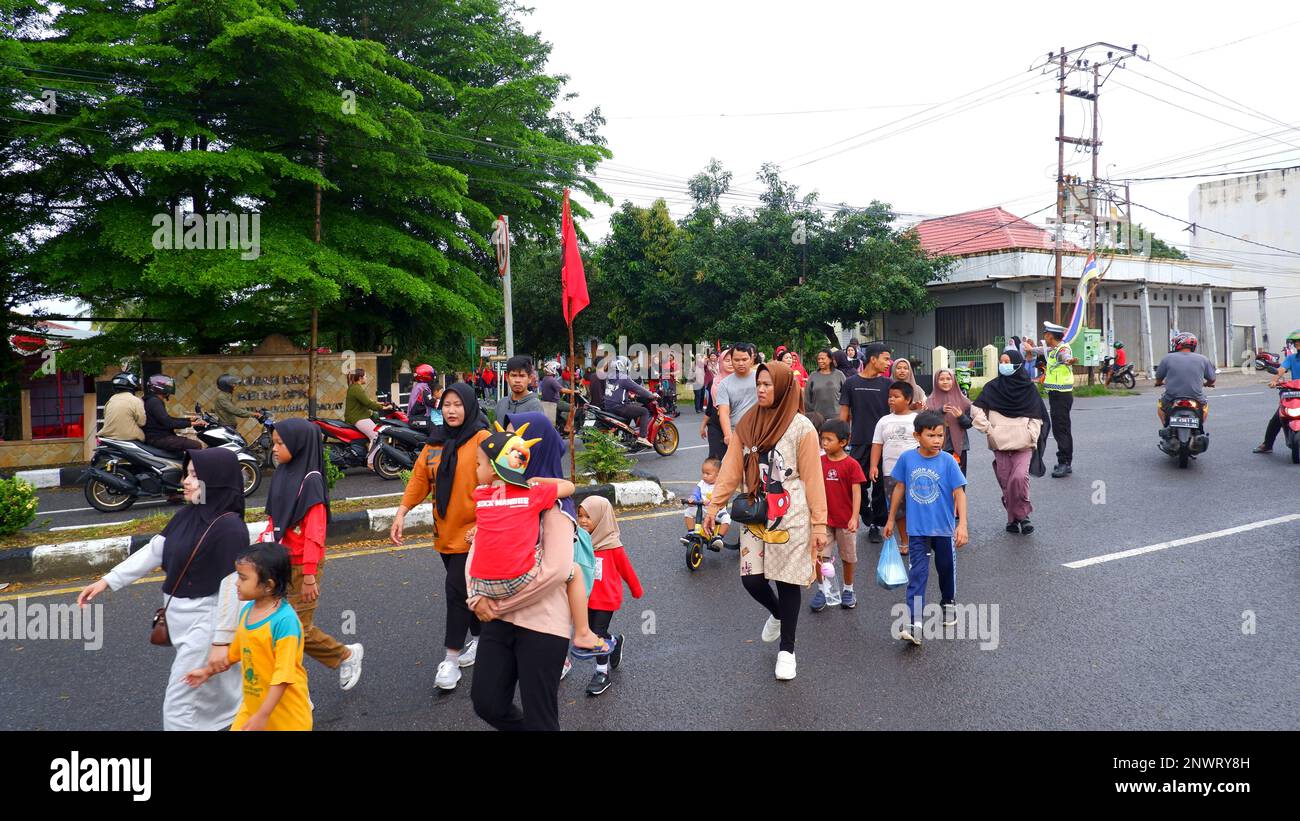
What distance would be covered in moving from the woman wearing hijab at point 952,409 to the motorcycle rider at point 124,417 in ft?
28.7

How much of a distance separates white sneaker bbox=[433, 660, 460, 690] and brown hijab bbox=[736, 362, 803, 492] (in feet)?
6.08

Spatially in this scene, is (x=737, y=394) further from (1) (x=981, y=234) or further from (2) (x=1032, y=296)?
(1) (x=981, y=234)

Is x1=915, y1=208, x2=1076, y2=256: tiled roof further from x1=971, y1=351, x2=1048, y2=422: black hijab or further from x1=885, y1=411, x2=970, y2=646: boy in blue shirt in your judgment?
x1=885, y1=411, x2=970, y2=646: boy in blue shirt

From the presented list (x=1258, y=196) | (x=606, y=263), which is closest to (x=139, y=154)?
(x=606, y=263)

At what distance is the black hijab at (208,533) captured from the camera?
11.5 ft

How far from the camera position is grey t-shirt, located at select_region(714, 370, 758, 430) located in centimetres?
737

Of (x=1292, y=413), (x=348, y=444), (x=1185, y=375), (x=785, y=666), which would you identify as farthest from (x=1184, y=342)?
(x=348, y=444)

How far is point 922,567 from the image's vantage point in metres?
4.98

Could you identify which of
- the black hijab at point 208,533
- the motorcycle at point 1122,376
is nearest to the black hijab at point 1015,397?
the black hijab at point 208,533

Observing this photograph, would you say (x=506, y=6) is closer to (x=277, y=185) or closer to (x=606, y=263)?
(x=606, y=263)

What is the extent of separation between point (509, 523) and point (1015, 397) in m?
6.22

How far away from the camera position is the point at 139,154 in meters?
11.4

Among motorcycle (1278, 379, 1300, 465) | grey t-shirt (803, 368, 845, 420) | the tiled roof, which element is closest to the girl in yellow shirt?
grey t-shirt (803, 368, 845, 420)
